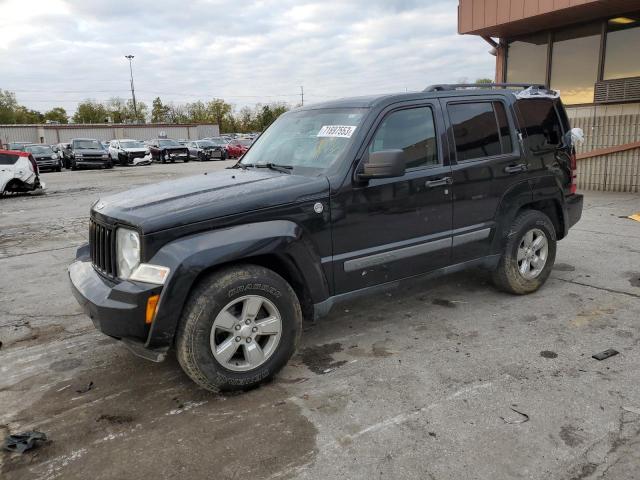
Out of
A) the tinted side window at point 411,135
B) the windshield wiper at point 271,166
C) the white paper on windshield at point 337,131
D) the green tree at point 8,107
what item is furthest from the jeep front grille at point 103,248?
the green tree at point 8,107

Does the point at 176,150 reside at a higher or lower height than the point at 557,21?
lower

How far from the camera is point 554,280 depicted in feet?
17.9

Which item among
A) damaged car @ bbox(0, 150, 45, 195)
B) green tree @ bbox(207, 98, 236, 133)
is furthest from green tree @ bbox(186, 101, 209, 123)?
damaged car @ bbox(0, 150, 45, 195)

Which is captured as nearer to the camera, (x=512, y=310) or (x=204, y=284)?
(x=204, y=284)

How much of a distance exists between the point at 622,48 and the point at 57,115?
9934 cm

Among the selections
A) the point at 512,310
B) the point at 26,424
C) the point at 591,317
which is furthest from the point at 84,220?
the point at 591,317

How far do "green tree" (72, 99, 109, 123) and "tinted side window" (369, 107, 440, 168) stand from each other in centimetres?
8994

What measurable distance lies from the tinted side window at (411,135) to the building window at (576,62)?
10611 mm

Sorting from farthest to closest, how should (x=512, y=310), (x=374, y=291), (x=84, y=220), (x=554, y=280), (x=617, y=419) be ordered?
(x=84, y=220)
(x=554, y=280)
(x=512, y=310)
(x=374, y=291)
(x=617, y=419)

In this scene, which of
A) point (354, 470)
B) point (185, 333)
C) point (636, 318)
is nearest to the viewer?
point (354, 470)

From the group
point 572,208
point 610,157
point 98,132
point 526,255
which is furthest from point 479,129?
point 98,132

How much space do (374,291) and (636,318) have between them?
7.74 feet

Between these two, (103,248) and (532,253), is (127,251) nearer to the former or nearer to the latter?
(103,248)

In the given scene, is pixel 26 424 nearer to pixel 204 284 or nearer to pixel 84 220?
pixel 204 284
